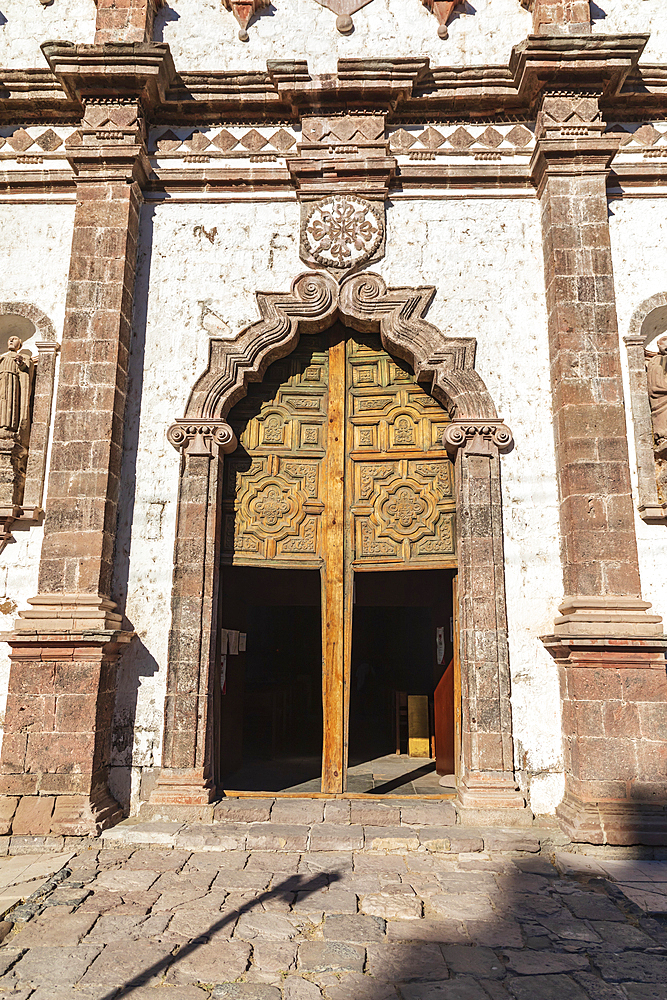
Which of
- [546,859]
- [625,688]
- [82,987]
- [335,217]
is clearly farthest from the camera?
[335,217]

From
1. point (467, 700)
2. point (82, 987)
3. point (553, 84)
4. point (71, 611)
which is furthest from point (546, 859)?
point (553, 84)

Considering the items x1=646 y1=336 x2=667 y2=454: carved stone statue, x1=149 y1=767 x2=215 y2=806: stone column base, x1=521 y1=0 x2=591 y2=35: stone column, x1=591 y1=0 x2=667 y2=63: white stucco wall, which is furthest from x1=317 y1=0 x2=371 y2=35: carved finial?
x1=149 y1=767 x2=215 y2=806: stone column base

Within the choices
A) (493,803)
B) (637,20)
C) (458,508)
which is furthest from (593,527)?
(637,20)

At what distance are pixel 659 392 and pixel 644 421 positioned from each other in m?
0.28

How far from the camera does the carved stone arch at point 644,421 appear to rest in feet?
17.7

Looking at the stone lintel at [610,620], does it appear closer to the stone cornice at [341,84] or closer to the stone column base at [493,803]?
the stone column base at [493,803]

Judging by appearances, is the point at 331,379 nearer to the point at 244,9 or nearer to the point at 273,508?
the point at 273,508

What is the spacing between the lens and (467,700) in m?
5.19

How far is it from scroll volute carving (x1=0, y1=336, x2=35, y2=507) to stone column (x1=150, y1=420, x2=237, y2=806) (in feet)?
4.00

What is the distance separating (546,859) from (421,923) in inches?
54.1

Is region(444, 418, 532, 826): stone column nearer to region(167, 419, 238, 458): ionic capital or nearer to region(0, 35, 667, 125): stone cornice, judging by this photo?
region(167, 419, 238, 458): ionic capital

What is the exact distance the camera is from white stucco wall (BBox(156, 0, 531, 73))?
639cm

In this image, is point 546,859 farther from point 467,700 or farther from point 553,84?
point 553,84

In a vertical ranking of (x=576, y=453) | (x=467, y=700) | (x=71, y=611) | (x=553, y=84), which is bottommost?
(x=467, y=700)
